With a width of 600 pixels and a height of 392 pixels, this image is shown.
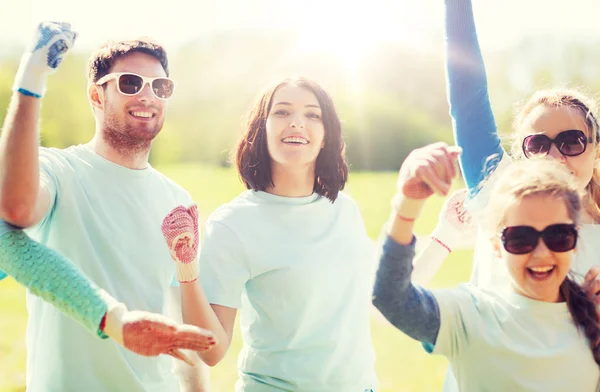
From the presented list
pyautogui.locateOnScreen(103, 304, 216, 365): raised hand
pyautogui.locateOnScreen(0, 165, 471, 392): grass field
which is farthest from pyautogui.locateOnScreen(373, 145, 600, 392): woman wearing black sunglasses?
pyautogui.locateOnScreen(103, 304, 216, 365): raised hand

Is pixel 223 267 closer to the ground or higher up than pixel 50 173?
closer to the ground

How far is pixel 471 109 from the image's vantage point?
2.34 m

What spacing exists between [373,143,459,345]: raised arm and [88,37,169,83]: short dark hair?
145cm

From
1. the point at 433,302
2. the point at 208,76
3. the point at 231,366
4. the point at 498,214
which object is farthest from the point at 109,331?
the point at 208,76

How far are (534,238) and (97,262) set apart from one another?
1.51 m

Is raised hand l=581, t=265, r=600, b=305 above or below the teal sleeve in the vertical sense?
above

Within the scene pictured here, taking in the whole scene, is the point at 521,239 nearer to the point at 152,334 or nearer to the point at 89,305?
the point at 152,334

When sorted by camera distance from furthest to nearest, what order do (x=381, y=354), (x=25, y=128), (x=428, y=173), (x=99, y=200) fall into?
(x=381, y=354), (x=99, y=200), (x=25, y=128), (x=428, y=173)

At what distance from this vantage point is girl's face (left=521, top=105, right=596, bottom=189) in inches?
91.2

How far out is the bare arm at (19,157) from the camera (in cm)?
199

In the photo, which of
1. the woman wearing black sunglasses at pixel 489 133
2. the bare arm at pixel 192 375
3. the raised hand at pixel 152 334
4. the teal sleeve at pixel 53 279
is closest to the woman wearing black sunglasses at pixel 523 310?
the woman wearing black sunglasses at pixel 489 133

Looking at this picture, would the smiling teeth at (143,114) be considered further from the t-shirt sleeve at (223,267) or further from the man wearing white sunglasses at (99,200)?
the t-shirt sleeve at (223,267)

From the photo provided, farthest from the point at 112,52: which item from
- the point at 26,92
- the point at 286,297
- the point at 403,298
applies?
the point at 403,298

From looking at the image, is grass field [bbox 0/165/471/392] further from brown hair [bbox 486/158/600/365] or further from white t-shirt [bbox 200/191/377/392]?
brown hair [bbox 486/158/600/365]
